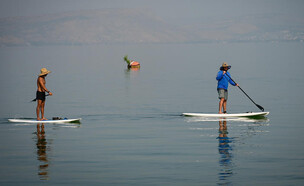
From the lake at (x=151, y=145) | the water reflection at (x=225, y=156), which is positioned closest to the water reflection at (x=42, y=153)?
the lake at (x=151, y=145)

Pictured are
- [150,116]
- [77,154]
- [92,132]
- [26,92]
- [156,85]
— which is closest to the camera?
[77,154]

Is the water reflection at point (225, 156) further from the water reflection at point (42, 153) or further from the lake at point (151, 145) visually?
the water reflection at point (42, 153)

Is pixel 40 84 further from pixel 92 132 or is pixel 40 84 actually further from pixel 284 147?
pixel 284 147

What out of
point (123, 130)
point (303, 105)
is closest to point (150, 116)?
point (123, 130)

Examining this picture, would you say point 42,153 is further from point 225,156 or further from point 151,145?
point 225,156

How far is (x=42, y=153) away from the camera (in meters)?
20.1

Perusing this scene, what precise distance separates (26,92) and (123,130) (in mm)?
20696

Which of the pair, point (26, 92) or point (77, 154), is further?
point (26, 92)

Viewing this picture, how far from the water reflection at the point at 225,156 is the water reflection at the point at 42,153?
4502mm

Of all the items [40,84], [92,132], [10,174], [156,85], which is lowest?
[10,174]

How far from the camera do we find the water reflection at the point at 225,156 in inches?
671

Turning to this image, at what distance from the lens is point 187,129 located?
81.1 feet

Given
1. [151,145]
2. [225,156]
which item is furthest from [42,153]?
[225,156]

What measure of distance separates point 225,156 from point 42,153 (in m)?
5.43
